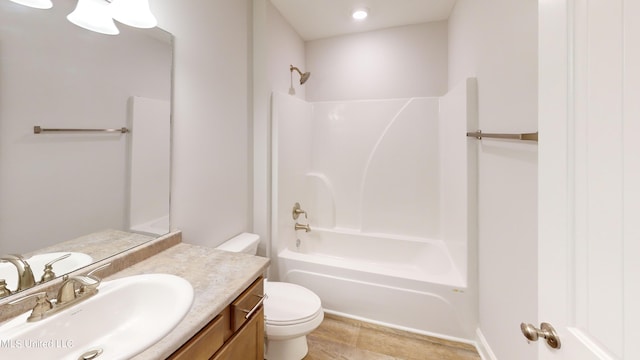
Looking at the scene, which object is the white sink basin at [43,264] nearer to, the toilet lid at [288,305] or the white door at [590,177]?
the toilet lid at [288,305]

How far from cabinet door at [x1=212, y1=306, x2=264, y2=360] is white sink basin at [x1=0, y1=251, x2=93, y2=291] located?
650mm

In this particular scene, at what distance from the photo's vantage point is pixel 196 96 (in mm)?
1545

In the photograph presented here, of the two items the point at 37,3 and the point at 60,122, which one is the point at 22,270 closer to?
the point at 60,122

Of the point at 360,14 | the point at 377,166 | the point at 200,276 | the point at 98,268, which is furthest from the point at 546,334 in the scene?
the point at 360,14

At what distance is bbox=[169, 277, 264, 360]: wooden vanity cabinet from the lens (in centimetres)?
78

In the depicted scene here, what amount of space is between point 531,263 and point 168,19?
2151 mm

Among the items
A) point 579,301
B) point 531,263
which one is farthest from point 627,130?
point 531,263

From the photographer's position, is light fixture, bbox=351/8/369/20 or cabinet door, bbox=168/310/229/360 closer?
cabinet door, bbox=168/310/229/360

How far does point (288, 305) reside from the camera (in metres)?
1.62

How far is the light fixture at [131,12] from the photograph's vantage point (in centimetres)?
109

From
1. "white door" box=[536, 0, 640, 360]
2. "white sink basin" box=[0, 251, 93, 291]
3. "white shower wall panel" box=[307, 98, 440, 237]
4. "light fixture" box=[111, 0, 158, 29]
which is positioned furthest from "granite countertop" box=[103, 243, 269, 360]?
"white shower wall panel" box=[307, 98, 440, 237]

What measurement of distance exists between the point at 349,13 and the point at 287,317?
258 centimetres

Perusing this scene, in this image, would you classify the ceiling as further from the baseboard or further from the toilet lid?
the baseboard

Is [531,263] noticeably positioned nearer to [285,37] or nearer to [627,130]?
[627,130]
